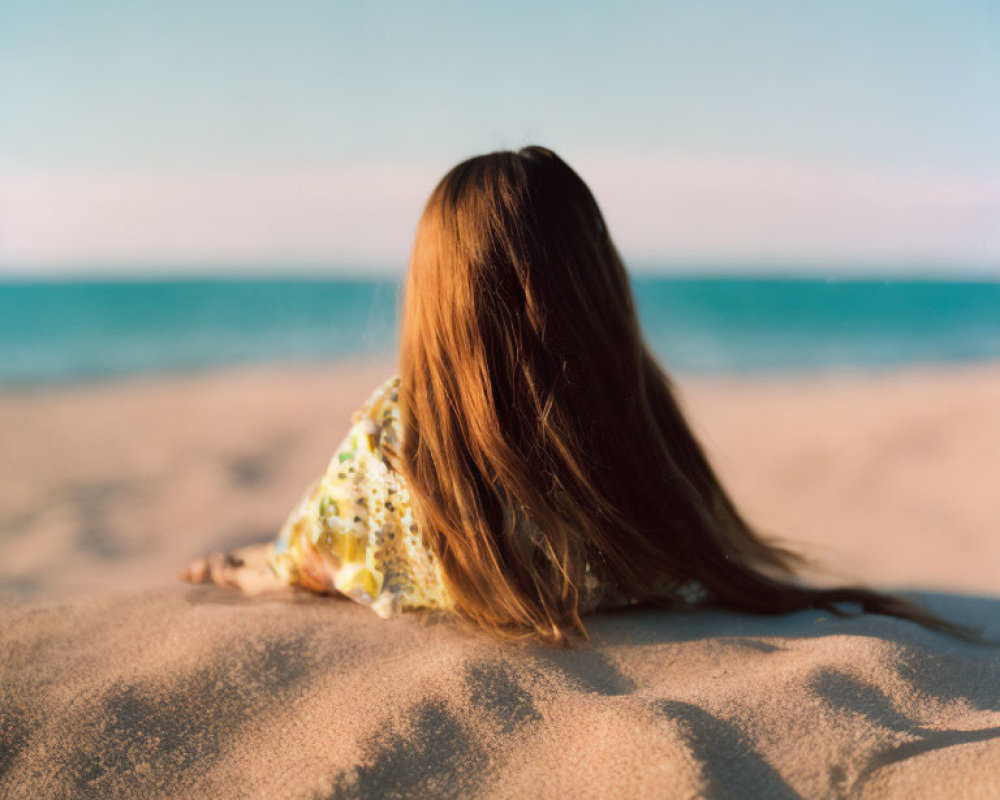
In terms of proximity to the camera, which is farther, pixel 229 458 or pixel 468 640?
pixel 229 458

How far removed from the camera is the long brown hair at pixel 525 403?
1.93 m

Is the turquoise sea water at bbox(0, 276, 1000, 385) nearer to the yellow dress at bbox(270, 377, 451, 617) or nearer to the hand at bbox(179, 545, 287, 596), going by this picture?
the hand at bbox(179, 545, 287, 596)

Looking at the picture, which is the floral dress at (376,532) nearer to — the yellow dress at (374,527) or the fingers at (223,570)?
the yellow dress at (374,527)

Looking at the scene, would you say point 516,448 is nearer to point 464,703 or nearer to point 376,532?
point 376,532

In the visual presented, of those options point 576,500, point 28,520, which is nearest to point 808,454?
point 576,500

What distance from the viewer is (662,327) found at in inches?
297

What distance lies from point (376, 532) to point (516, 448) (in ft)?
1.41

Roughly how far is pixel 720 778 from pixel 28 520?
3910mm

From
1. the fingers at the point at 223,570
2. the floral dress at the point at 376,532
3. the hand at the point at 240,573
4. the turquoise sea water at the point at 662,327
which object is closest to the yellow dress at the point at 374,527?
the floral dress at the point at 376,532

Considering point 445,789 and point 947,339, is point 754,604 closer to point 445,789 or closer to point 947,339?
point 445,789

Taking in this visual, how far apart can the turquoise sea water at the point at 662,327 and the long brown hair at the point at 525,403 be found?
6200 mm

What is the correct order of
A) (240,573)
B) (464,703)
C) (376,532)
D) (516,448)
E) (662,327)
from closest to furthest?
1. (464,703)
2. (516,448)
3. (376,532)
4. (240,573)
5. (662,327)

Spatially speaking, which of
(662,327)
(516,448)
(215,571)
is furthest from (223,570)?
(662,327)

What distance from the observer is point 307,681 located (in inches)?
67.3
